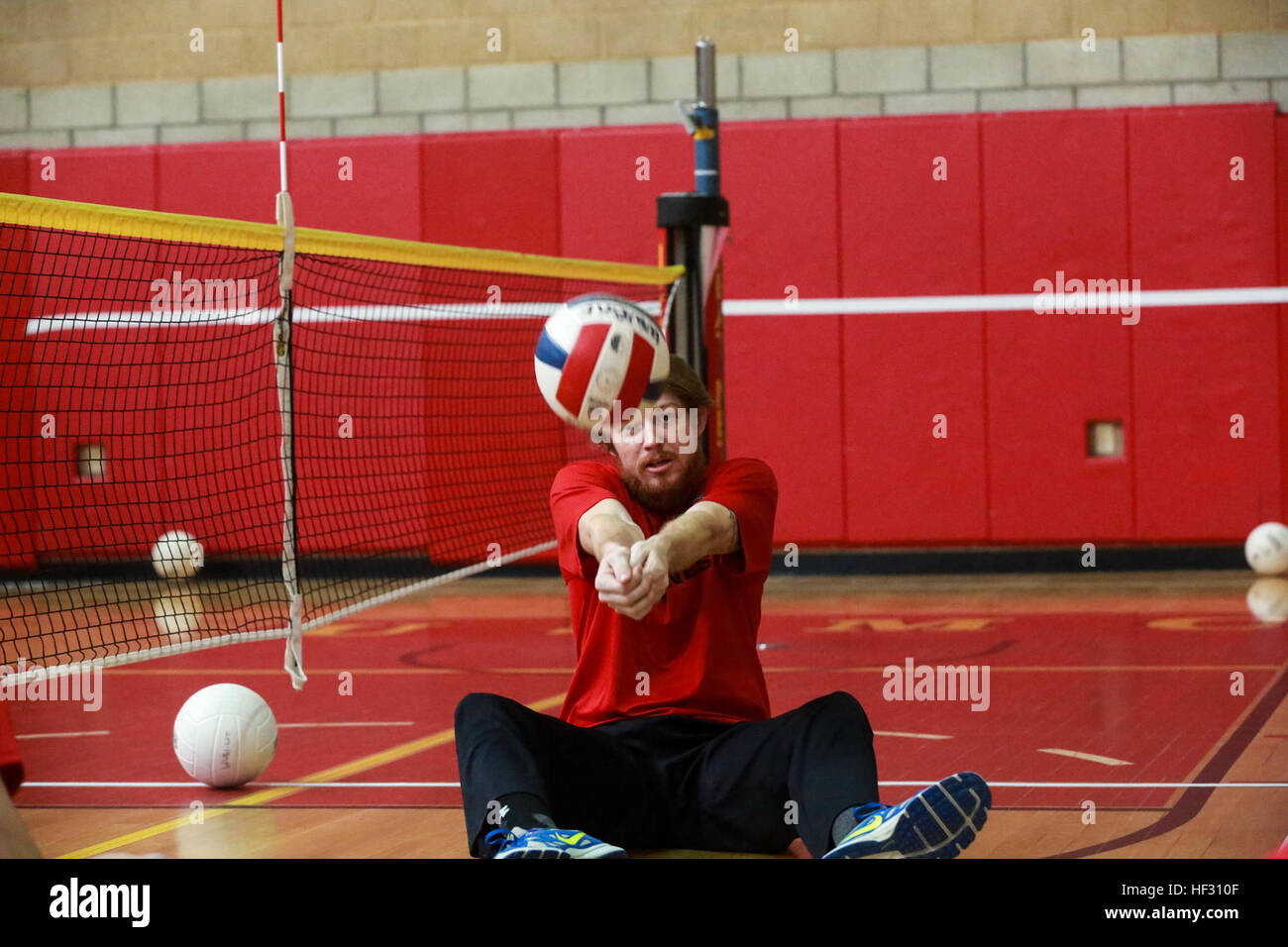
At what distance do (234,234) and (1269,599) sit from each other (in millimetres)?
6140

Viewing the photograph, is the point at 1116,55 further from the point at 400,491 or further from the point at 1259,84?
the point at 400,491

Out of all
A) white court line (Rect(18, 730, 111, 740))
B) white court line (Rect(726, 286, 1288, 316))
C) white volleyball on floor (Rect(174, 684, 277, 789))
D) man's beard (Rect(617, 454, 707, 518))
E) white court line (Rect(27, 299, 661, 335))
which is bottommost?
white court line (Rect(18, 730, 111, 740))

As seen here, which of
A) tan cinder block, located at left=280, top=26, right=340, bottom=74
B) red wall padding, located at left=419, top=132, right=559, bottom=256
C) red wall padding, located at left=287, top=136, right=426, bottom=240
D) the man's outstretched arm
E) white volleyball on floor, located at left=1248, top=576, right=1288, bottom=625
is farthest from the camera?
tan cinder block, located at left=280, top=26, right=340, bottom=74

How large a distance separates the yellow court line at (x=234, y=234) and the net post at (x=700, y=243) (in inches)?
4.4

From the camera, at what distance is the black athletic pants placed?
3.24m

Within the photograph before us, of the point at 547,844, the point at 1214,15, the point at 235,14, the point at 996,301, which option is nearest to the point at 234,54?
the point at 235,14

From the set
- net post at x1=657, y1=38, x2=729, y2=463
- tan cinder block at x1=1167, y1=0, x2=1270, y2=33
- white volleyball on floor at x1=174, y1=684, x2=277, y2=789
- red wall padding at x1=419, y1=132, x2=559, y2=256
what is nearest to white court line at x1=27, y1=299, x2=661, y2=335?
red wall padding at x1=419, y1=132, x2=559, y2=256

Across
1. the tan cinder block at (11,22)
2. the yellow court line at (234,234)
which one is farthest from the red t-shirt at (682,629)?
the tan cinder block at (11,22)

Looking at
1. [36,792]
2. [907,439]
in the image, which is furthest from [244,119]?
[36,792]

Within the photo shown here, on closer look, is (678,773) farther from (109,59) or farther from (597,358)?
(109,59)

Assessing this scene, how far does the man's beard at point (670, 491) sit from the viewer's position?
3643 millimetres

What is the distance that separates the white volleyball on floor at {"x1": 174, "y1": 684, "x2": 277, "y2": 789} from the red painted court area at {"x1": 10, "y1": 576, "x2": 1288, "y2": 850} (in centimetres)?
7

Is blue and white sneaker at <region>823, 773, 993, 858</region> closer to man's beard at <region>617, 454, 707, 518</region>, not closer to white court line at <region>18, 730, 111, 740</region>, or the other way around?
man's beard at <region>617, 454, 707, 518</region>

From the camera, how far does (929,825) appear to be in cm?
295
